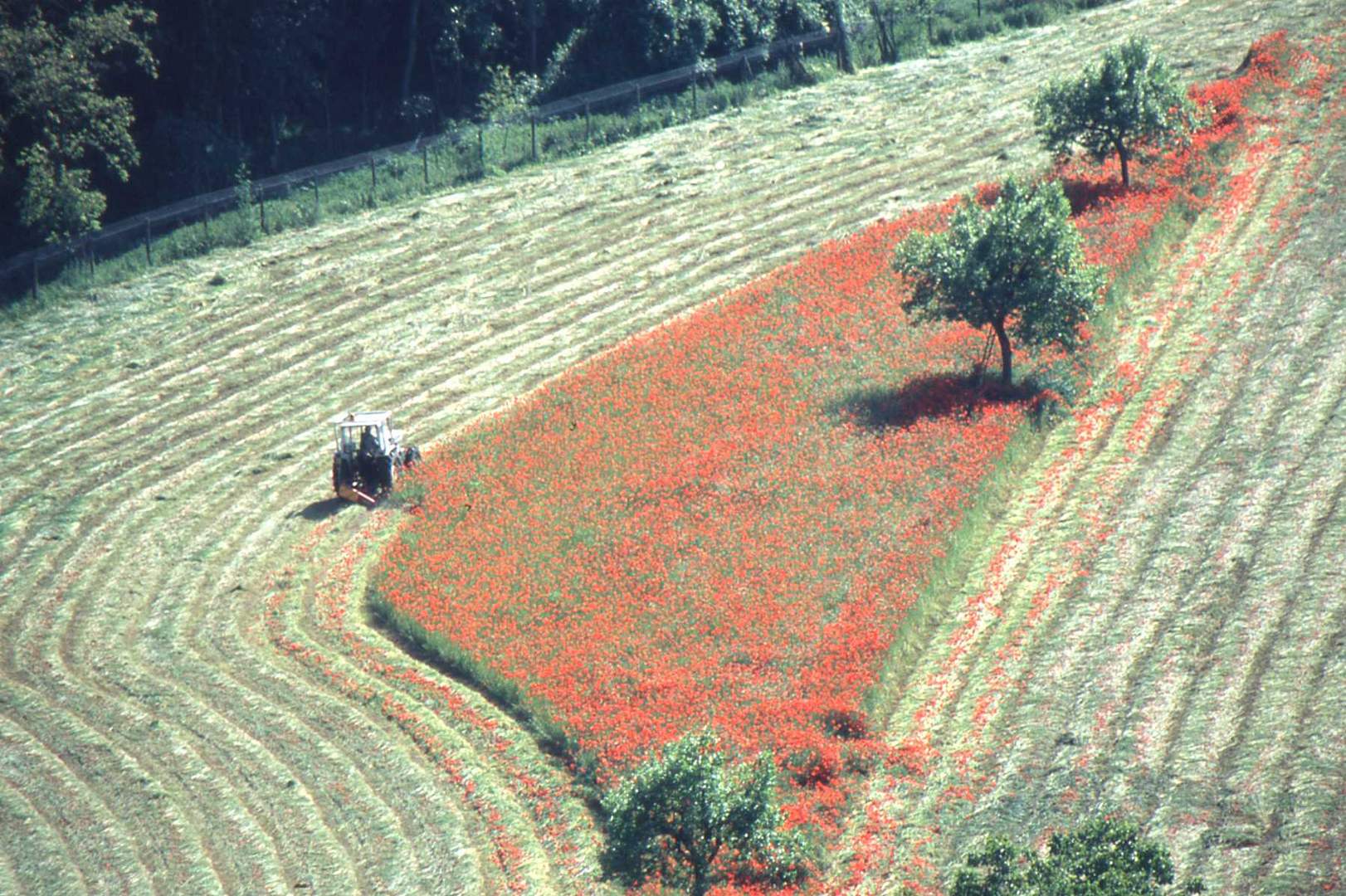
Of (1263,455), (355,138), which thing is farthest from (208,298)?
(1263,455)

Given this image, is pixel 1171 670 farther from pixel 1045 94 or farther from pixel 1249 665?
pixel 1045 94

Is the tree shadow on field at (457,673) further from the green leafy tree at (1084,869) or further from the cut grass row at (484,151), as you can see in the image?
the cut grass row at (484,151)

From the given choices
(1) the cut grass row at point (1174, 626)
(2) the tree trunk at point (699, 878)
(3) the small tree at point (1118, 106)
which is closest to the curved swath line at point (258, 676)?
(2) the tree trunk at point (699, 878)

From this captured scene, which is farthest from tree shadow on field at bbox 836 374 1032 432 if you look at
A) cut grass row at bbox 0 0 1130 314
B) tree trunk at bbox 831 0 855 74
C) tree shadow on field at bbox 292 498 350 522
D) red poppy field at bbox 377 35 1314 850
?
tree trunk at bbox 831 0 855 74

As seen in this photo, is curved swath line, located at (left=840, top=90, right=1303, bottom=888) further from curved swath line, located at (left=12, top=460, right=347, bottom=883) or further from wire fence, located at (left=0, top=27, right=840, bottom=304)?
wire fence, located at (left=0, top=27, right=840, bottom=304)

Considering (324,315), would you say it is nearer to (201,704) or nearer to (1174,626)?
(201,704)
